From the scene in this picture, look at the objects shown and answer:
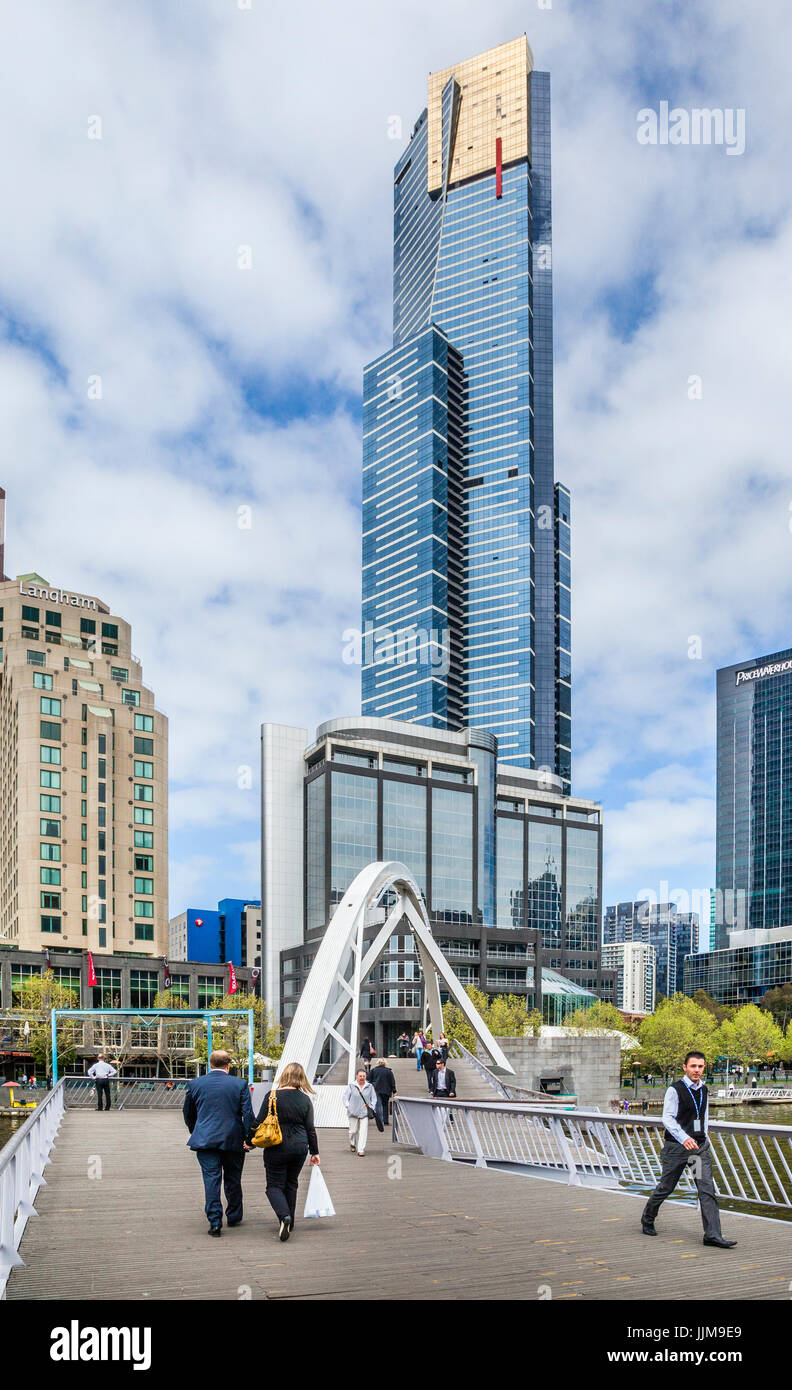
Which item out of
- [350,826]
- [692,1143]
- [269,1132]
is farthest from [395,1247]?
[350,826]

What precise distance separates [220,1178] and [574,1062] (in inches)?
2318

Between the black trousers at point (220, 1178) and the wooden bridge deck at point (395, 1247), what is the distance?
23 centimetres

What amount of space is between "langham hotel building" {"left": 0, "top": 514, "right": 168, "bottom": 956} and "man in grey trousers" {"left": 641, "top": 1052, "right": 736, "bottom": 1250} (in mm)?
96077

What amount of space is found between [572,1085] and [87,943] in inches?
2060

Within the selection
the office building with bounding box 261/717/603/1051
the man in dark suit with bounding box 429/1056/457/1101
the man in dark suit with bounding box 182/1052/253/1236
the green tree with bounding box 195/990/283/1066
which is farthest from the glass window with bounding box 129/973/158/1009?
the man in dark suit with bounding box 182/1052/253/1236

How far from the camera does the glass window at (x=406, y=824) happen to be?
124 metres

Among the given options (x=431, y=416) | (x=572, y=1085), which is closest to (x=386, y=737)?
(x=572, y=1085)

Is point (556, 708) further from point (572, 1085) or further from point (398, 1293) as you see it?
point (398, 1293)

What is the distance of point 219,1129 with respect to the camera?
39.7 feet

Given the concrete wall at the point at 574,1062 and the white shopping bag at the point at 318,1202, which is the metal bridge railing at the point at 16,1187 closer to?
Answer: the white shopping bag at the point at 318,1202

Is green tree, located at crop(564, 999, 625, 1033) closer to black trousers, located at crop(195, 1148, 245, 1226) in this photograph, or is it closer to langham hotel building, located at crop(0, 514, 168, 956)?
langham hotel building, located at crop(0, 514, 168, 956)

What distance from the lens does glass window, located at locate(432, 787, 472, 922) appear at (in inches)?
5037

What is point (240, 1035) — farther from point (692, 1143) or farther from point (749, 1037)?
point (692, 1143)
